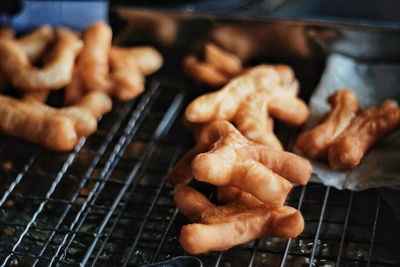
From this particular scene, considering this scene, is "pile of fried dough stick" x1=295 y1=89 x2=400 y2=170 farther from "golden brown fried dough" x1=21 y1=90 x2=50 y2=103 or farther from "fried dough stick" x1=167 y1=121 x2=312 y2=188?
"golden brown fried dough" x1=21 y1=90 x2=50 y2=103

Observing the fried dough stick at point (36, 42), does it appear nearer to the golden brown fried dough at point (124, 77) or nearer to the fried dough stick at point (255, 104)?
the golden brown fried dough at point (124, 77)

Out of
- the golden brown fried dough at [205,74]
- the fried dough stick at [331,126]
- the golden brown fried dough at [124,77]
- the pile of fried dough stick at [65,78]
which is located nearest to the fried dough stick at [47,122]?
the pile of fried dough stick at [65,78]

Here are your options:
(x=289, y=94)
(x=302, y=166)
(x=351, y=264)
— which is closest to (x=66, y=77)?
(x=289, y=94)

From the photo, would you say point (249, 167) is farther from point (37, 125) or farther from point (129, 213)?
point (37, 125)

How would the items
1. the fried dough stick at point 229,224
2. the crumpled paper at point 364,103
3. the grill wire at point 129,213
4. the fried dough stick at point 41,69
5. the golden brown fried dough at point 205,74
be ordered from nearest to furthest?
the fried dough stick at point 229,224 < the grill wire at point 129,213 < the crumpled paper at point 364,103 < the fried dough stick at point 41,69 < the golden brown fried dough at point 205,74

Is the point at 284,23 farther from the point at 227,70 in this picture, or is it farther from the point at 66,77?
the point at 66,77

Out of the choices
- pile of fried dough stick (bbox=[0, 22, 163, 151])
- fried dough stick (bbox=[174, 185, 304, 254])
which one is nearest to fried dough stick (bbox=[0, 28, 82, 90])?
pile of fried dough stick (bbox=[0, 22, 163, 151])

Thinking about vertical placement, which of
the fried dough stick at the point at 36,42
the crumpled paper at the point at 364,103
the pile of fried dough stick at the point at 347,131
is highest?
the pile of fried dough stick at the point at 347,131
